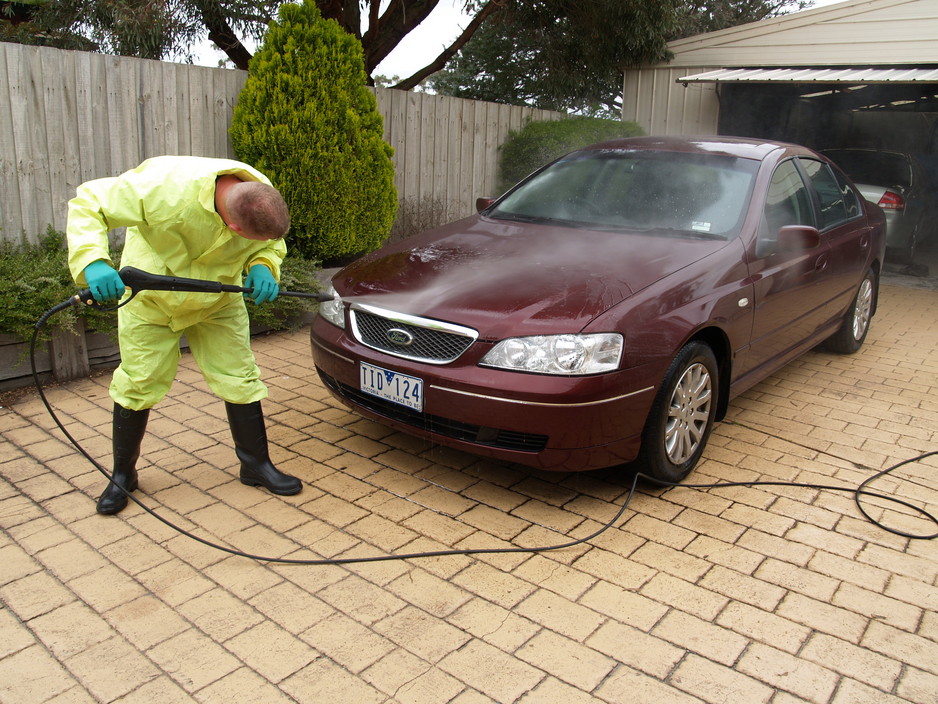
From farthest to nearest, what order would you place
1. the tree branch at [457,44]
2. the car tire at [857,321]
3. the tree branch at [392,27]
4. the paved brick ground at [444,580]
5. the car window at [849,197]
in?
the tree branch at [392,27]
the tree branch at [457,44]
the car tire at [857,321]
the car window at [849,197]
the paved brick ground at [444,580]

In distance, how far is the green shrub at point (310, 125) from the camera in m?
6.51

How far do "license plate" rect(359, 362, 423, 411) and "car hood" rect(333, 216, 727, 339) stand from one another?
0.30m

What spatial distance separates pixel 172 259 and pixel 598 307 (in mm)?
1758

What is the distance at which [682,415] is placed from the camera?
380cm

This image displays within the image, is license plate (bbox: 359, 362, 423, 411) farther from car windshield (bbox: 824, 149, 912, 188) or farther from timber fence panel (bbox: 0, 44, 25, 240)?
car windshield (bbox: 824, 149, 912, 188)

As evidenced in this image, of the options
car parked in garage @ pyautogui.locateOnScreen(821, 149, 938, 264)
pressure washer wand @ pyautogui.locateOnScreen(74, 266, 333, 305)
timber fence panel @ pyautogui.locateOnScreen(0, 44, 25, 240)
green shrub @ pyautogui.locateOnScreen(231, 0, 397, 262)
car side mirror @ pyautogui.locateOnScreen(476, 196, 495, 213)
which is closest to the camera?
pressure washer wand @ pyautogui.locateOnScreen(74, 266, 333, 305)

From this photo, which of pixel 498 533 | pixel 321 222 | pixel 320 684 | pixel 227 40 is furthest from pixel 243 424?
pixel 227 40

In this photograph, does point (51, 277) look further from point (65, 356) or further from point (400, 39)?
point (400, 39)

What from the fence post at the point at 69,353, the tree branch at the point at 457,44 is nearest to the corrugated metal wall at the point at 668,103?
the tree branch at the point at 457,44

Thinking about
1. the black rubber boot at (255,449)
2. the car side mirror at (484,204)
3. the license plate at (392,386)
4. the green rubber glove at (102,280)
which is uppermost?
the car side mirror at (484,204)

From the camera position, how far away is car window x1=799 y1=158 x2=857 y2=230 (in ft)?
17.1

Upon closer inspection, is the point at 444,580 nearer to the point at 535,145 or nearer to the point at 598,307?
the point at 598,307

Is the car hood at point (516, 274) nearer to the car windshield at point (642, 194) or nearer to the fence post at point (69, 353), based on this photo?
the car windshield at point (642, 194)

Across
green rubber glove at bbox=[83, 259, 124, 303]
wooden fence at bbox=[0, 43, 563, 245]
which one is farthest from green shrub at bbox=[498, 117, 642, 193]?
green rubber glove at bbox=[83, 259, 124, 303]
